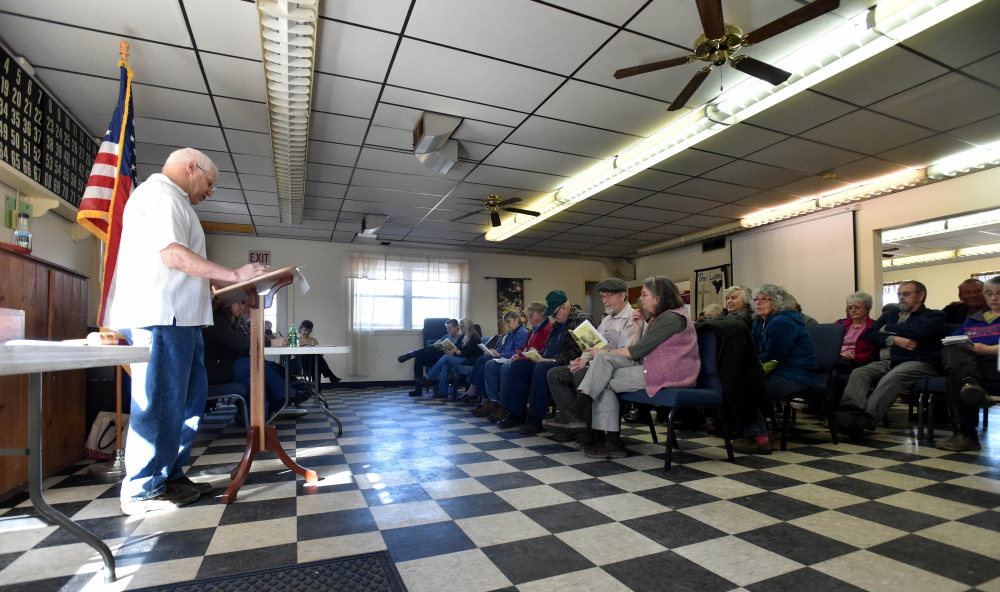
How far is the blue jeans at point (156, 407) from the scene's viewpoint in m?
1.98

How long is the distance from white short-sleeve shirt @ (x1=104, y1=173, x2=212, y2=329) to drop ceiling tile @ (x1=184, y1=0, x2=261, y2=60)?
115 cm

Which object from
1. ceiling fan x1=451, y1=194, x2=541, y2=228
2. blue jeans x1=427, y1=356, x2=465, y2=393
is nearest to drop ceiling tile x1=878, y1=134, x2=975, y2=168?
ceiling fan x1=451, y1=194, x2=541, y2=228

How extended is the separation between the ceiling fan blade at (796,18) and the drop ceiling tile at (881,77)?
1163 mm

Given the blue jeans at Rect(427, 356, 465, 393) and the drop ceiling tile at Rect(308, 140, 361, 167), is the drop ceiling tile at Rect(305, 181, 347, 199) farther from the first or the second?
the blue jeans at Rect(427, 356, 465, 393)

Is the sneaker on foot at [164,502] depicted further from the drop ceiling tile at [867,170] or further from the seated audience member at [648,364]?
the drop ceiling tile at [867,170]

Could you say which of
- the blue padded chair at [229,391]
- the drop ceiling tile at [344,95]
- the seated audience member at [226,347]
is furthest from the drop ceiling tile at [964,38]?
the blue padded chair at [229,391]

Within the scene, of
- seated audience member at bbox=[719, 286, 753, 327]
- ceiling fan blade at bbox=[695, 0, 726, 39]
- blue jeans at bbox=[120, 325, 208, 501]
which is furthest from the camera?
seated audience member at bbox=[719, 286, 753, 327]

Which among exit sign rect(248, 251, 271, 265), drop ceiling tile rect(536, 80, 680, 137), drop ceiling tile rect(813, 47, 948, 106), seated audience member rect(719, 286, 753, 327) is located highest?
drop ceiling tile rect(813, 47, 948, 106)

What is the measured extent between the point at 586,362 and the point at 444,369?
11.8 ft

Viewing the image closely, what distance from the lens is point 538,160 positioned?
4918 millimetres

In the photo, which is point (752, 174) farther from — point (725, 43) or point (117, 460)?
point (117, 460)

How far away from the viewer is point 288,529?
6.02 feet

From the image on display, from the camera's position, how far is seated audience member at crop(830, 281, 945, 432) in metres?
3.43

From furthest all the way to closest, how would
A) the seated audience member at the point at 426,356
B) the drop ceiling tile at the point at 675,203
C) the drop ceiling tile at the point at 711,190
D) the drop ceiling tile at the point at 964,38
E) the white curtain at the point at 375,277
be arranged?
the white curtain at the point at 375,277
the seated audience member at the point at 426,356
the drop ceiling tile at the point at 675,203
the drop ceiling tile at the point at 711,190
the drop ceiling tile at the point at 964,38
